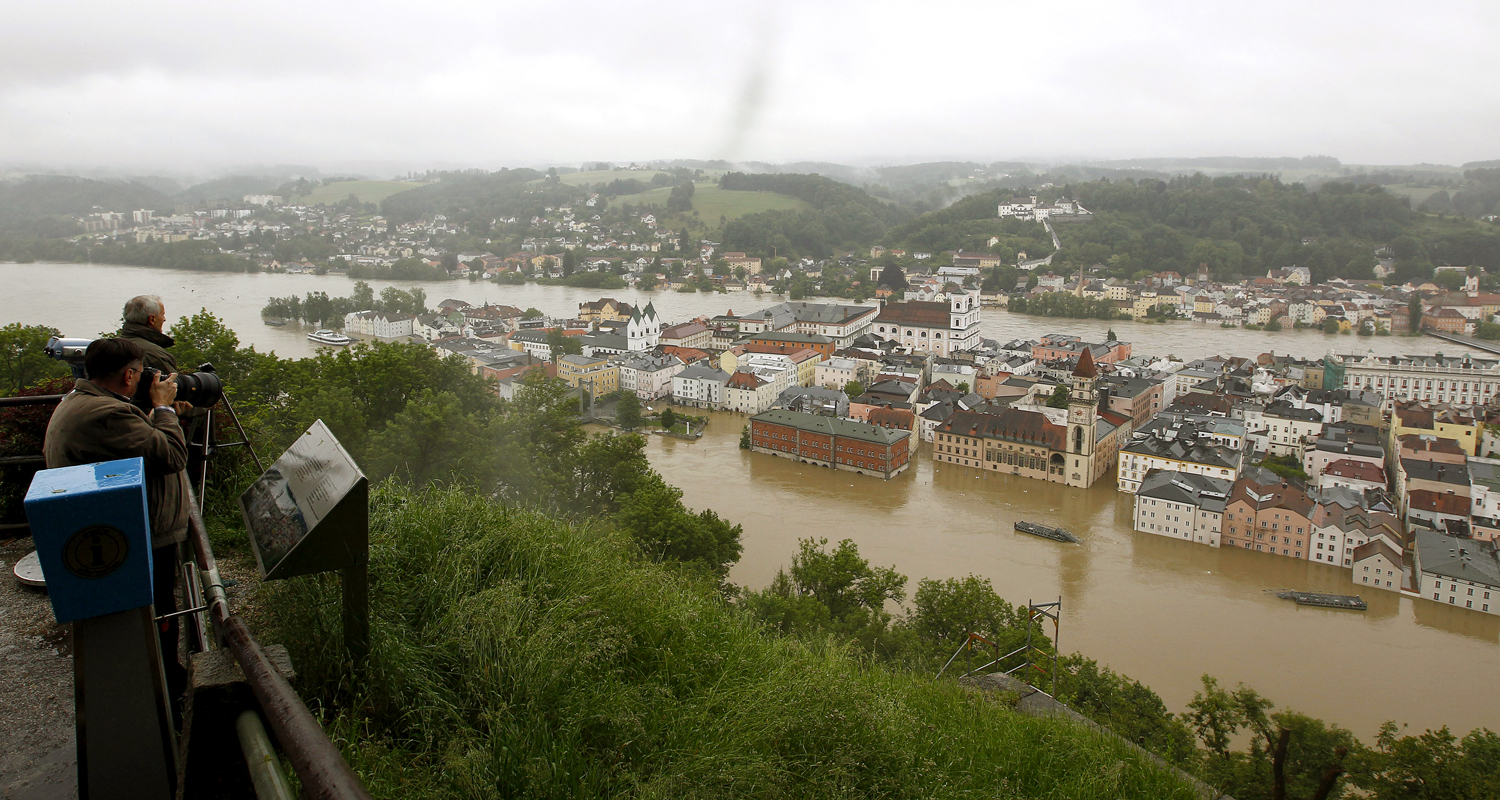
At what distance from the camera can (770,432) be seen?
398 inches

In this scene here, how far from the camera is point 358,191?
1863 inches

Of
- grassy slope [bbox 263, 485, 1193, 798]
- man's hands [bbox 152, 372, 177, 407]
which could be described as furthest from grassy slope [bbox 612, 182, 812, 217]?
man's hands [bbox 152, 372, 177, 407]

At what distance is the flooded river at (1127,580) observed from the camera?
521cm

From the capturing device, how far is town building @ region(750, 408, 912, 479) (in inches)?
368

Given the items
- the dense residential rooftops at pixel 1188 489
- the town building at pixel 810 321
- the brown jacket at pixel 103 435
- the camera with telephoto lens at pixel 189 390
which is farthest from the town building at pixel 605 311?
the brown jacket at pixel 103 435

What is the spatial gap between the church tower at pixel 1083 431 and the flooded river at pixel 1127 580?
0.87 ft

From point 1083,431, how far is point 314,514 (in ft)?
30.2

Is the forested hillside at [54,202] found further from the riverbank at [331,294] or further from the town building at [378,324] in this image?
the town building at [378,324]

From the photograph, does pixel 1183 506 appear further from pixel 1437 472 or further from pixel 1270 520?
pixel 1437 472

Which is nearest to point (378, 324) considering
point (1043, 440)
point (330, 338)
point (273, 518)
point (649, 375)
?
point (330, 338)

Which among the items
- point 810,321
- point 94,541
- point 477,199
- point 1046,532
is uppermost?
point 477,199

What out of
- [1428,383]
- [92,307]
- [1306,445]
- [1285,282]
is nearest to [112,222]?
[92,307]

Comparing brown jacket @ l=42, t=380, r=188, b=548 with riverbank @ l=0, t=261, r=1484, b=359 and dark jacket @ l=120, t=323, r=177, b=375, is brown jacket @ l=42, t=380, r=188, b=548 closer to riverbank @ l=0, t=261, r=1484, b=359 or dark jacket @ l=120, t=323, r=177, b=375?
dark jacket @ l=120, t=323, r=177, b=375

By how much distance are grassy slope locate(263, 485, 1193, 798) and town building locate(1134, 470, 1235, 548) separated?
6396mm
